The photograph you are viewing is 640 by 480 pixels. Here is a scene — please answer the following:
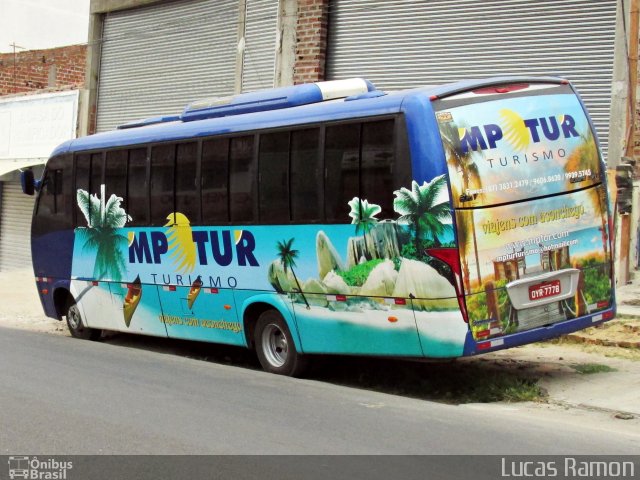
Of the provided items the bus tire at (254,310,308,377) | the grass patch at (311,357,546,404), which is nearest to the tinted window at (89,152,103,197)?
the bus tire at (254,310,308,377)

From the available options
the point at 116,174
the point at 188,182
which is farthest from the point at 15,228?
the point at 188,182

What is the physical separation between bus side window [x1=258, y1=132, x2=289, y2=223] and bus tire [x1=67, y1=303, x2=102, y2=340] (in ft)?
16.3

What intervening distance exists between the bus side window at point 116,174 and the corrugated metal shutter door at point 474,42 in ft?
17.8

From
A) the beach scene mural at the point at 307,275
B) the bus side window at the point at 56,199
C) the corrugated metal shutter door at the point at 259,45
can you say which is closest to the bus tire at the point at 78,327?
the beach scene mural at the point at 307,275

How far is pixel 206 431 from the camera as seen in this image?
25.8 ft

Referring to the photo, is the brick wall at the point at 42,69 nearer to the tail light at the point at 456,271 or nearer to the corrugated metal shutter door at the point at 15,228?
the corrugated metal shutter door at the point at 15,228

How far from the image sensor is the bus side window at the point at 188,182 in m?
12.1

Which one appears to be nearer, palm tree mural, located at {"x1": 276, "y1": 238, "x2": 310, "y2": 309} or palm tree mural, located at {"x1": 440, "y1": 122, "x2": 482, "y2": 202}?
palm tree mural, located at {"x1": 440, "y1": 122, "x2": 482, "y2": 202}

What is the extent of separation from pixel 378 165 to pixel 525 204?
145 cm

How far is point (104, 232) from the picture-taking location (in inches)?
539

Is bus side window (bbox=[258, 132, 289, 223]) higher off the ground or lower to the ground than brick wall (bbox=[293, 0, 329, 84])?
lower

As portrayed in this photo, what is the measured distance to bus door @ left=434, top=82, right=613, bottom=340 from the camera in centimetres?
903

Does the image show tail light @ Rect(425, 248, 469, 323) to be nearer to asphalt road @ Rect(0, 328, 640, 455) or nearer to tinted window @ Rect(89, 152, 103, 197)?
asphalt road @ Rect(0, 328, 640, 455)

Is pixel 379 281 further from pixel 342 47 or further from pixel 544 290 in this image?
pixel 342 47
